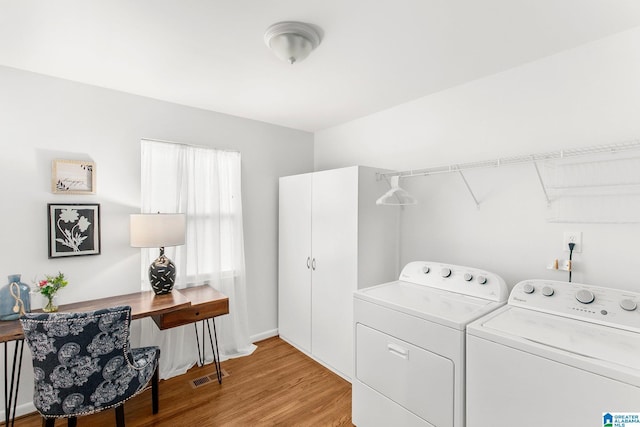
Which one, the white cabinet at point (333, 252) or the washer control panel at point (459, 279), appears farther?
the white cabinet at point (333, 252)

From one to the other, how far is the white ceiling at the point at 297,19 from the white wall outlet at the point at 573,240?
111cm

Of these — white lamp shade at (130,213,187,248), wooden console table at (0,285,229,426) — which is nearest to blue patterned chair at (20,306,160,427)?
wooden console table at (0,285,229,426)

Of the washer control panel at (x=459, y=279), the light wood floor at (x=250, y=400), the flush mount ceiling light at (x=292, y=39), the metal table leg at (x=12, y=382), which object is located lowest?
the light wood floor at (x=250, y=400)

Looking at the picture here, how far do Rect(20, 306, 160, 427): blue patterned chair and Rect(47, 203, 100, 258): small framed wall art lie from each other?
34.3 inches

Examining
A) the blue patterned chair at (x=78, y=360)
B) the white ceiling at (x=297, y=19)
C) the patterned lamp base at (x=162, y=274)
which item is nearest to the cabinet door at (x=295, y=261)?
the white ceiling at (x=297, y=19)

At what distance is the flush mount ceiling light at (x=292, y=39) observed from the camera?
5.20ft

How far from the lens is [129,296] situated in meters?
2.44

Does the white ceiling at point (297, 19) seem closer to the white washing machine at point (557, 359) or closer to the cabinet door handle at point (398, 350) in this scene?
the white washing machine at point (557, 359)

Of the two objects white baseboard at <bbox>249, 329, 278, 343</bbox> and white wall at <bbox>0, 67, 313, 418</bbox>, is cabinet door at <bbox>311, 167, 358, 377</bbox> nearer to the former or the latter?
white baseboard at <bbox>249, 329, 278, 343</bbox>

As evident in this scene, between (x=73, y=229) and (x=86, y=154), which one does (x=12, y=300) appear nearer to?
(x=73, y=229)

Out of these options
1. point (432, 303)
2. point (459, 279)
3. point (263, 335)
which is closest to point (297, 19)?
point (432, 303)

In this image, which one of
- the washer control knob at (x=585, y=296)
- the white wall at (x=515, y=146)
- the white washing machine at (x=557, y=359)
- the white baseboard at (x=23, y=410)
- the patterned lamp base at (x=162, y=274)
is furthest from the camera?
the patterned lamp base at (x=162, y=274)

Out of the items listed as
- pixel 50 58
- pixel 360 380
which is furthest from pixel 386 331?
pixel 50 58

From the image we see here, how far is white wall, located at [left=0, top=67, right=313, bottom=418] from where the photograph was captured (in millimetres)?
2092
